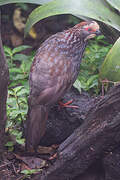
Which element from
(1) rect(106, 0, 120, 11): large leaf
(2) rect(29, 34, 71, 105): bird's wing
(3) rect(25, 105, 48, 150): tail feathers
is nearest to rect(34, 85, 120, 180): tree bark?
(3) rect(25, 105, 48, 150): tail feathers

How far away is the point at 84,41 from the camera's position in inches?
132

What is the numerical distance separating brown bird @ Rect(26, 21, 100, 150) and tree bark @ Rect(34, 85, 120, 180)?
1.24 ft

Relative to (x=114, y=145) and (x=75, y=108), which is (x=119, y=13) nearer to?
(x=75, y=108)

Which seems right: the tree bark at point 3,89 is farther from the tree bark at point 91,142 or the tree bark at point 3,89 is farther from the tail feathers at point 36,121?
the tree bark at point 91,142

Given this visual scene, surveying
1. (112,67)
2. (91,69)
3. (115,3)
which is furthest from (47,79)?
(91,69)

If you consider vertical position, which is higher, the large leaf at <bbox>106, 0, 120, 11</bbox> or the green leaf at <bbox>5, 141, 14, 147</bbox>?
the large leaf at <bbox>106, 0, 120, 11</bbox>

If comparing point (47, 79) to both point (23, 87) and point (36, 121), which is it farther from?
point (23, 87)

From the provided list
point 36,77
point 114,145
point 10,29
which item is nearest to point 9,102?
point 36,77

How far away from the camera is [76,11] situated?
3.29 m

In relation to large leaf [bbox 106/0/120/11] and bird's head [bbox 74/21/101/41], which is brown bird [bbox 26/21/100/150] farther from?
large leaf [bbox 106/0/120/11]

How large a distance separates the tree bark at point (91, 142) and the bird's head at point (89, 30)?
1.00 metres

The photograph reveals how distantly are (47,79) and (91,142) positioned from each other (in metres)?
0.82

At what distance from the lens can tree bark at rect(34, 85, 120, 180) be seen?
94.1 inches

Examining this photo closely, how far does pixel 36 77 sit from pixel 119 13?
1435mm
